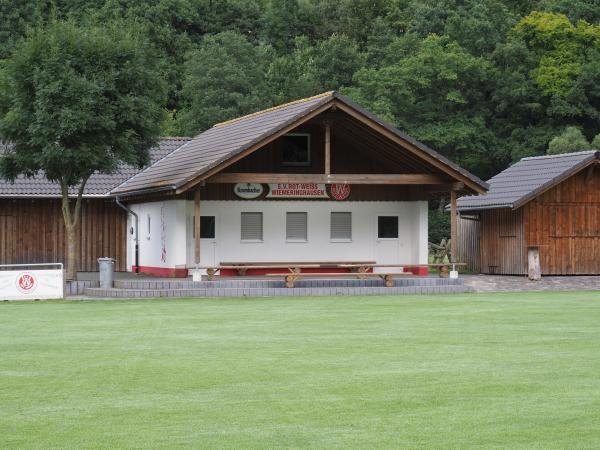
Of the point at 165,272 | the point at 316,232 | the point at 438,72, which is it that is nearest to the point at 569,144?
the point at 438,72

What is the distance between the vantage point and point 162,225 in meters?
36.7

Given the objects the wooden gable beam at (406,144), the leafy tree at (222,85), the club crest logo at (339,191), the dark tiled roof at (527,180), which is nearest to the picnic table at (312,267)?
the club crest logo at (339,191)

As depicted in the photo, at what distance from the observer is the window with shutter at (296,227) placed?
36469 millimetres

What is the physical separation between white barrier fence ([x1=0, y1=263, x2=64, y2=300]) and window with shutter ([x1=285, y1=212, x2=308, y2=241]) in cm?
955

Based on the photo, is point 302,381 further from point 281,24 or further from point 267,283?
point 281,24

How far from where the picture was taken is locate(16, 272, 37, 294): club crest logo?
28.2 m

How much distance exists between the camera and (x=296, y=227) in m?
36.6

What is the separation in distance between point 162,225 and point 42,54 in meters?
6.96

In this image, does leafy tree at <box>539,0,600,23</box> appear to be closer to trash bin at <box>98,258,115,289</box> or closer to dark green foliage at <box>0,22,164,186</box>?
dark green foliage at <box>0,22,164,186</box>

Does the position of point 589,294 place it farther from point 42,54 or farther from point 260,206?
point 42,54

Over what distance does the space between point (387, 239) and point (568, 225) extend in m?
6.42

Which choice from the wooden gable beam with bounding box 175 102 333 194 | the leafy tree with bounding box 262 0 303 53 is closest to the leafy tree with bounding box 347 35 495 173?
the leafy tree with bounding box 262 0 303 53

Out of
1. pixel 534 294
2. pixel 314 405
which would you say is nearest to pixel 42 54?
pixel 534 294

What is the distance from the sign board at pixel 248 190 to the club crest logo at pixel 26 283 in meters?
8.92
